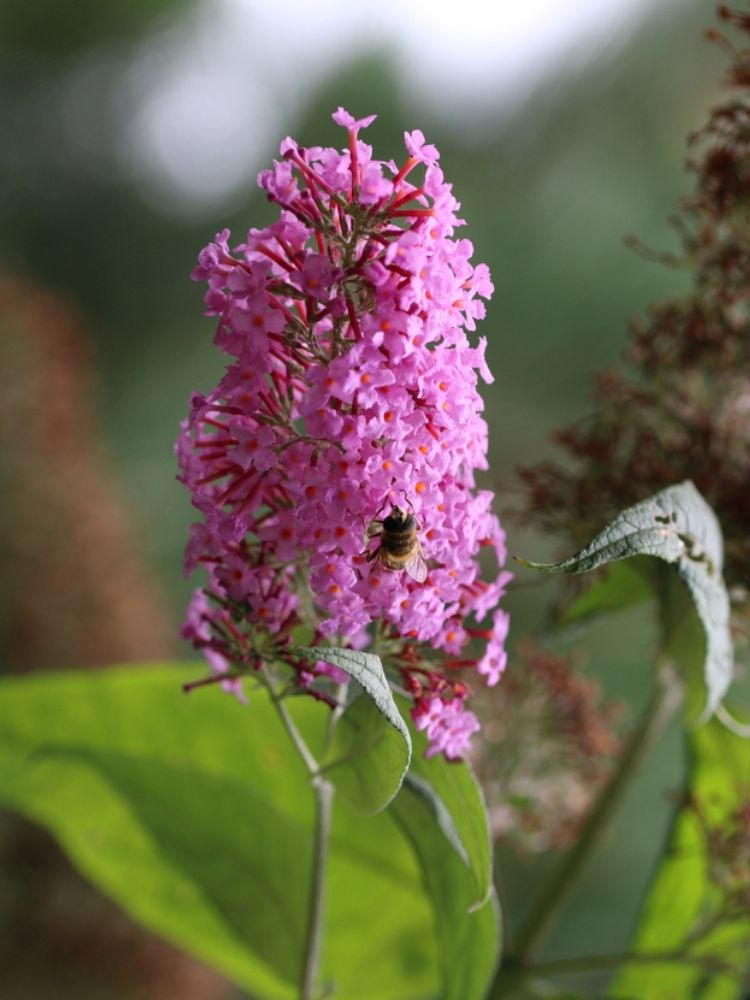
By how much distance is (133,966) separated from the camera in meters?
0.93

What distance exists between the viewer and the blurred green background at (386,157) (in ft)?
4.30

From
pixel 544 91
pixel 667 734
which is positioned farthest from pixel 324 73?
pixel 667 734

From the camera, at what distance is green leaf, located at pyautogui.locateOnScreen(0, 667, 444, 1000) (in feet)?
1.53

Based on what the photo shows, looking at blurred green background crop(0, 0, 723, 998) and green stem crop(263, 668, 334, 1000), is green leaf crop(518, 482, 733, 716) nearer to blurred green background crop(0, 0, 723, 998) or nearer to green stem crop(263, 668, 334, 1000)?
green stem crop(263, 668, 334, 1000)

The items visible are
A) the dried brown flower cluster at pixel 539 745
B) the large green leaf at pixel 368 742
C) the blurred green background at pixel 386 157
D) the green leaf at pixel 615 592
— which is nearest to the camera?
the large green leaf at pixel 368 742

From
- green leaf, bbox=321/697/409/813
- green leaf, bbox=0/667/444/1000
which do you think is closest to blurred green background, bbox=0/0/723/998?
green leaf, bbox=0/667/444/1000

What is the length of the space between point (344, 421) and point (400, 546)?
A: 33 mm

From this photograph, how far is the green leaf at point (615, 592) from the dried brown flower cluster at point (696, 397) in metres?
0.02

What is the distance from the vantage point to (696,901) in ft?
1.59

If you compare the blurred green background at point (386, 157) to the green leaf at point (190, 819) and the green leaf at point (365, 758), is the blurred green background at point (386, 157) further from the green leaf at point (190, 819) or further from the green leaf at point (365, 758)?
the green leaf at point (365, 758)

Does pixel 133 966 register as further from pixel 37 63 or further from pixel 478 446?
pixel 37 63

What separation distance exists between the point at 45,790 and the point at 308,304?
1.09 ft

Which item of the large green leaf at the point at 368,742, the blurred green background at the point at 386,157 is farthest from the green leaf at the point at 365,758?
the blurred green background at the point at 386,157

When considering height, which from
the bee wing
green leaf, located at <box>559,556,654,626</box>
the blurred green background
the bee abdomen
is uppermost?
the blurred green background
